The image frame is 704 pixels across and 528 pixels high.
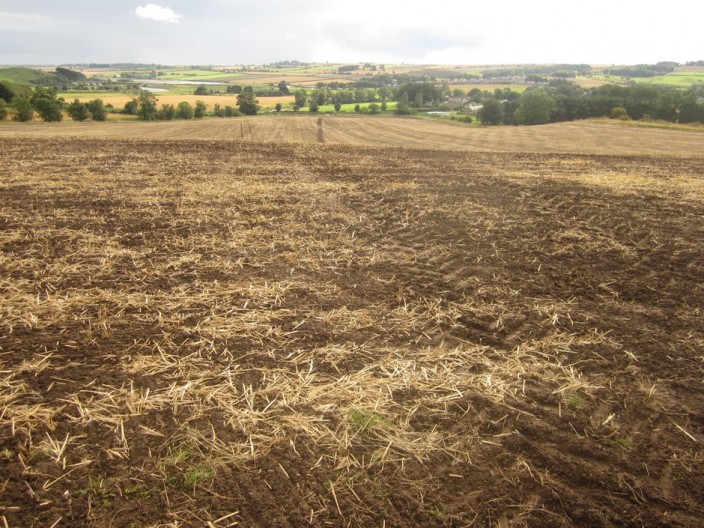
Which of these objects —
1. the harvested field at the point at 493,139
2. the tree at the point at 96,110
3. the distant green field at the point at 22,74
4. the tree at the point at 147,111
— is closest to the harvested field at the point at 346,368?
the harvested field at the point at 493,139

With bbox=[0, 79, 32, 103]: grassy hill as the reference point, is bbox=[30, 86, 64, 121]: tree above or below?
below

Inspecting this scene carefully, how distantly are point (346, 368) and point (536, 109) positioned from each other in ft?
227

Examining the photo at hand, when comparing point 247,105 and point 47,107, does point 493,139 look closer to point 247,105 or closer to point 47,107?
point 247,105

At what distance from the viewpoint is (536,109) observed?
204 ft

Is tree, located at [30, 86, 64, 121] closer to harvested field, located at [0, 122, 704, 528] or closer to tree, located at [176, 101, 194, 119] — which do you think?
tree, located at [176, 101, 194, 119]

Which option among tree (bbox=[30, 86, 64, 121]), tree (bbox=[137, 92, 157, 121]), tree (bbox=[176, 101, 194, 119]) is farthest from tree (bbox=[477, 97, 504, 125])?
tree (bbox=[30, 86, 64, 121])

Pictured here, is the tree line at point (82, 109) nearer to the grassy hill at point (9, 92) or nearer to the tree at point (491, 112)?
the grassy hill at point (9, 92)

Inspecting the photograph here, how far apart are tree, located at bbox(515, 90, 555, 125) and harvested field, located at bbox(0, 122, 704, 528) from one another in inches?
2409

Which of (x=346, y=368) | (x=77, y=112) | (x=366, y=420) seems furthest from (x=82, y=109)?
(x=366, y=420)

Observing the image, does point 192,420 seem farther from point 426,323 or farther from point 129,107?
point 129,107

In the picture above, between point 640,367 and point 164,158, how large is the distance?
55.1 ft

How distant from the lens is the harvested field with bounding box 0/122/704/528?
111 inches

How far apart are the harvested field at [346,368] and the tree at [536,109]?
61192 millimetres

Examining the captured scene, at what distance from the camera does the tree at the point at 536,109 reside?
6188 centimetres
